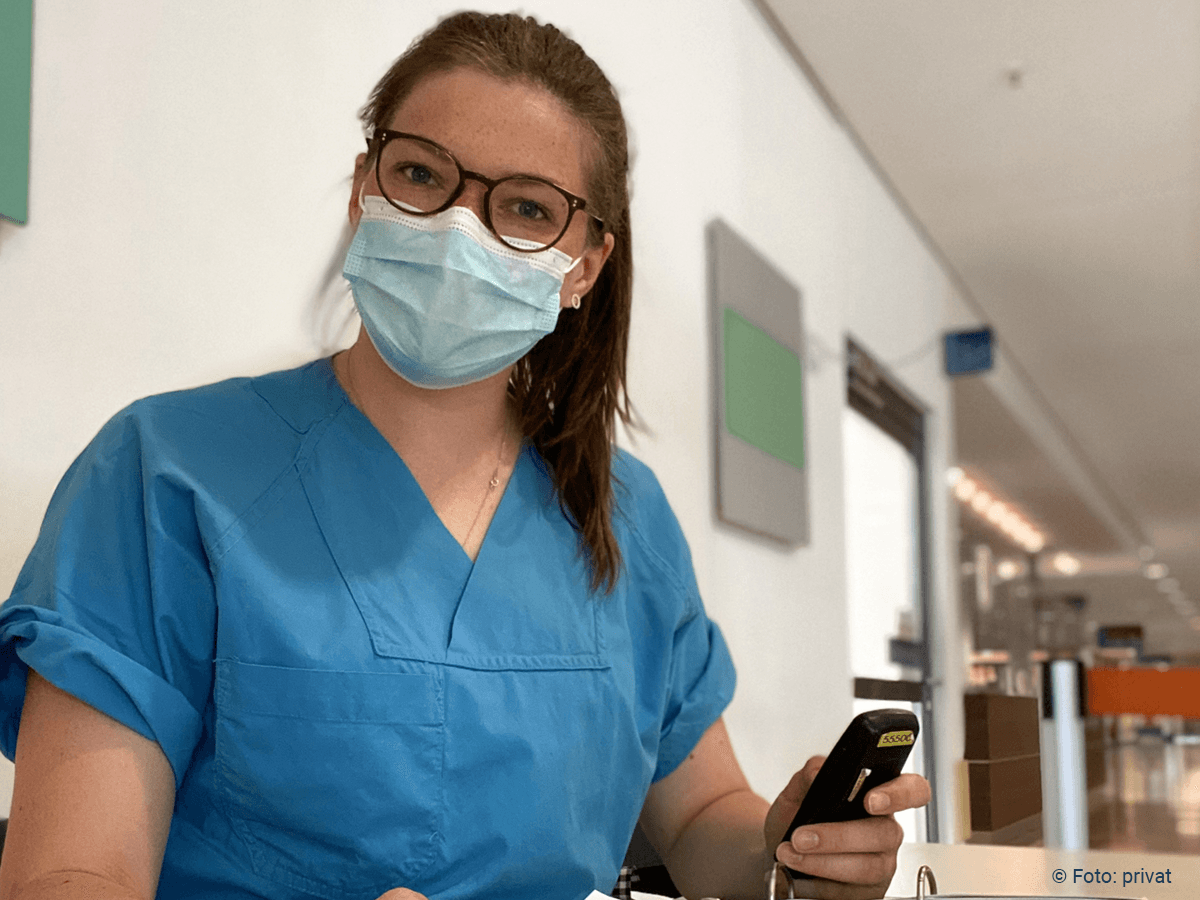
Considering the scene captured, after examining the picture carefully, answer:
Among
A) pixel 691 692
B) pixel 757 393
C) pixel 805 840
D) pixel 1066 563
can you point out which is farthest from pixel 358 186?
pixel 1066 563

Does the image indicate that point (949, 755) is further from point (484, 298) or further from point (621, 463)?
point (484, 298)

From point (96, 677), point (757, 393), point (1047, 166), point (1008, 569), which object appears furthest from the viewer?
point (1008, 569)

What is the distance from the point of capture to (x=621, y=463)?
4.03ft

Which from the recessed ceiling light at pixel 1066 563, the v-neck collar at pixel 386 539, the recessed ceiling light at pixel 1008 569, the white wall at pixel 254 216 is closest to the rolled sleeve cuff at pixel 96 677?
the v-neck collar at pixel 386 539

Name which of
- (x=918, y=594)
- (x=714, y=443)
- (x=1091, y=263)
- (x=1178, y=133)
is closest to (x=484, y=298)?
(x=714, y=443)

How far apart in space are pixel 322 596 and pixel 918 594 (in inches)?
166

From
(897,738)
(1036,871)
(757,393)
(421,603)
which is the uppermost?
(757,393)

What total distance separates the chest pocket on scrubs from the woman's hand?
1.00ft

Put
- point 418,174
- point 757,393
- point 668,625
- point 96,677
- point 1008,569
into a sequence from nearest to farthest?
point 96,677
point 418,174
point 668,625
point 757,393
point 1008,569

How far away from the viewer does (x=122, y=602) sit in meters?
0.81

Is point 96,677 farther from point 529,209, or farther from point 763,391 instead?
point 763,391

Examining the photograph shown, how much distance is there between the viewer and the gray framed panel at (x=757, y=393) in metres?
2.69

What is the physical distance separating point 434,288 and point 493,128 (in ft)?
0.47

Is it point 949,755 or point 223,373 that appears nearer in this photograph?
point 949,755
